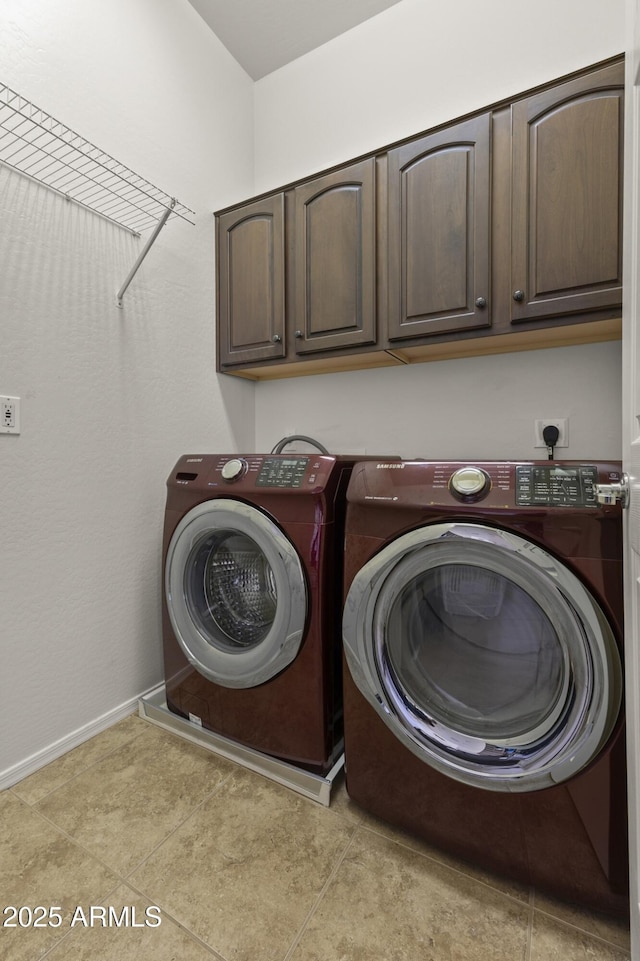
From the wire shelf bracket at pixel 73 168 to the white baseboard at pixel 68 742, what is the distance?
1530 millimetres

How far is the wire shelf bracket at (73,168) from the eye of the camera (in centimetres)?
129

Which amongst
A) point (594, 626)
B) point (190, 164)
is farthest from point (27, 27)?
point (594, 626)

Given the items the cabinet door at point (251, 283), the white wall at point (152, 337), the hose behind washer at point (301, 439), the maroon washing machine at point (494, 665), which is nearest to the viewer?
the maroon washing machine at point (494, 665)

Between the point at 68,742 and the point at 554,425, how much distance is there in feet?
6.75

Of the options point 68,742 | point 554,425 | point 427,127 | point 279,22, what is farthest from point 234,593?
point 279,22

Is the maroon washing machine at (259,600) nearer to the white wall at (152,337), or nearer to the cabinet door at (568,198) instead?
the white wall at (152,337)

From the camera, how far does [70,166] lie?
1.39 m

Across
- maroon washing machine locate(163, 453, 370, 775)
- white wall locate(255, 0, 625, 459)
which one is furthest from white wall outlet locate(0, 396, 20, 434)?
white wall locate(255, 0, 625, 459)

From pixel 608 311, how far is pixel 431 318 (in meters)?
0.54

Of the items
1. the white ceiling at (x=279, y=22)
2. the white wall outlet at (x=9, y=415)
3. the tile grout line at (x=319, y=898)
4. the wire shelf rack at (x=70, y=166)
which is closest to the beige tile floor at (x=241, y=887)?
the tile grout line at (x=319, y=898)

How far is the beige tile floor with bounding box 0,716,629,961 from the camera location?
891 mm

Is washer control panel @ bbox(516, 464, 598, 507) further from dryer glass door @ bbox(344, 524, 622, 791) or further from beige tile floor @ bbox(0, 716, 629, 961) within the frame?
beige tile floor @ bbox(0, 716, 629, 961)

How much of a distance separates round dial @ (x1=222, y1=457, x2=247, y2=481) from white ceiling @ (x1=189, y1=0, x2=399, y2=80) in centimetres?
209

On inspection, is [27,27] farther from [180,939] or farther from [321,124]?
[180,939]
